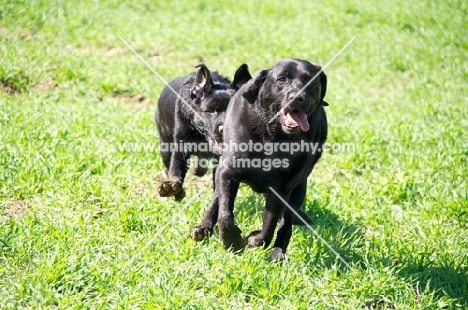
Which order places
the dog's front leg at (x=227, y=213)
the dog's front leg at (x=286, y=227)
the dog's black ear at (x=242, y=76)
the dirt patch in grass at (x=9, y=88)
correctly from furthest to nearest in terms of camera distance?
the dirt patch in grass at (x=9, y=88) → the dog's black ear at (x=242, y=76) → the dog's front leg at (x=286, y=227) → the dog's front leg at (x=227, y=213)

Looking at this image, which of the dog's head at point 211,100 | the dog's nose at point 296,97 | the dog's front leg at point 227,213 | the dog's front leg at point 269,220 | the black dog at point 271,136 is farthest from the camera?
the dog's head at point 211,100

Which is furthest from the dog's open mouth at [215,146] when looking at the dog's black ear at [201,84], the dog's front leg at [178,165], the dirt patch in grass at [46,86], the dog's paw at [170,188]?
the dirt patch in grass at [46,86]

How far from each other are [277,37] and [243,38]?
808mm

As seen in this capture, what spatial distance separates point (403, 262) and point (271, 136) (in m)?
1.77

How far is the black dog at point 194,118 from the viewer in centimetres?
617

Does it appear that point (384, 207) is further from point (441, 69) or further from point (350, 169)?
point (441, 69)

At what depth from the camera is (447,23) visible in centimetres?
1474

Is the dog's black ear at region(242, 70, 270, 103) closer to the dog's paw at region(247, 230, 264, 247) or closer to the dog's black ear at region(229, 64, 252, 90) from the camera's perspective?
the dog's black ear at region(229, 64, 252, 90)

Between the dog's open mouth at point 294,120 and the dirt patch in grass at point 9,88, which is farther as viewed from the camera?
the dirt patch in grass at point 9,88

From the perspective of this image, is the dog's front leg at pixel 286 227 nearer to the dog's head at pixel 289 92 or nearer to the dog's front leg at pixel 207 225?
the dog's front leg at pixel 207 225

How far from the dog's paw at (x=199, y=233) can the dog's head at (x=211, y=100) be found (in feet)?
2.95

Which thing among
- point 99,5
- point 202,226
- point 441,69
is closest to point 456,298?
point 202,226

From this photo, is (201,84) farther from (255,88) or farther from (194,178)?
(255,88)

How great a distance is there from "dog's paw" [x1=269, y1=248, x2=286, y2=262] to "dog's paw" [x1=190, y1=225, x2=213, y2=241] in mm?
639
